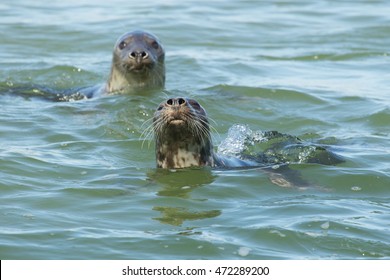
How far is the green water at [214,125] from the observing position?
8141 millimetres

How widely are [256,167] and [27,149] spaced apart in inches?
93.5

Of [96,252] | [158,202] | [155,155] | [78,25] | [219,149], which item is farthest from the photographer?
[78,25]

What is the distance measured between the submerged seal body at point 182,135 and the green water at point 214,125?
149mm

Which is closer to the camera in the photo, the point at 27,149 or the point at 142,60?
the point at 27,149

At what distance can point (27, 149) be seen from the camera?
11.1m

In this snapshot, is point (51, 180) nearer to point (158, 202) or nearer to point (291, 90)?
point (158, 202)

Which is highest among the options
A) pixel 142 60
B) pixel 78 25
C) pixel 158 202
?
pixel 78 25

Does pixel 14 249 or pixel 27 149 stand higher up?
pixel 27 149

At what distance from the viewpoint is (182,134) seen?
9742mm

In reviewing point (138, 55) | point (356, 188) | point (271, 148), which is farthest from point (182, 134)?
point (138, 55)

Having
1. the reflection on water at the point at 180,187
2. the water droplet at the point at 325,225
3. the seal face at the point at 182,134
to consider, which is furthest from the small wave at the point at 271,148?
the water droplet at the point at 325,225

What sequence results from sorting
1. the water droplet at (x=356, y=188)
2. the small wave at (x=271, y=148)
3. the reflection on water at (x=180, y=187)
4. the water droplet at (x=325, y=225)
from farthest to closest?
the small wave at (x=271, y=148)
the water droplet at (x=356, y=188)
the reflection on water at (x=180, y=187)
the water droplet at (x=325, y=225)

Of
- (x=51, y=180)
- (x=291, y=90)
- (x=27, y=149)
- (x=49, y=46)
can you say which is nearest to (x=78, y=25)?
(x=49, y=46)

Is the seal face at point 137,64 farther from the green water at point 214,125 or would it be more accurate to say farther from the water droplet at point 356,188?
the water droplet at point 356,188
